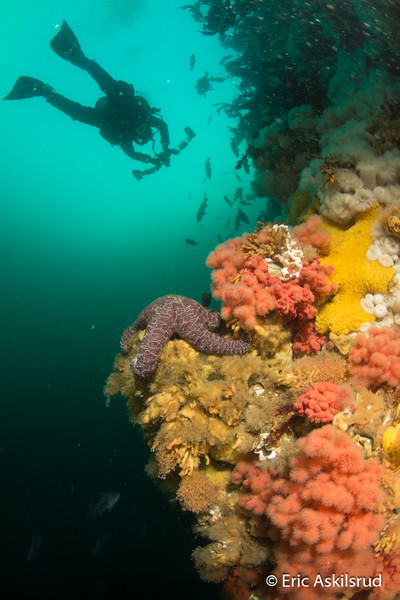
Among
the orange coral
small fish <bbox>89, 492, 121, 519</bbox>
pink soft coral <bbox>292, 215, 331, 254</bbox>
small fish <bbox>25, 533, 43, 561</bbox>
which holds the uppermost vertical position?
pink soft coral <bbox>292, 215, 331, 254</bbox>

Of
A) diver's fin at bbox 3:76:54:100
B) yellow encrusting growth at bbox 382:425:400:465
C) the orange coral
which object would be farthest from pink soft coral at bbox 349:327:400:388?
diver's fin at bbox 3:76:54:100

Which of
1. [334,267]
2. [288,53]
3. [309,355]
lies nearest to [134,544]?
[309,355]

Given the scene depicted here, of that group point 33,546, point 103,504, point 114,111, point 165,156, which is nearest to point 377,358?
point 165,156

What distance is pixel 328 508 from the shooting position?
312 cm

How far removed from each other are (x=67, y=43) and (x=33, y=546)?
68.7 ft

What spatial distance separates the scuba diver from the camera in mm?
10992

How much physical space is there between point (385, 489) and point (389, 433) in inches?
22.7

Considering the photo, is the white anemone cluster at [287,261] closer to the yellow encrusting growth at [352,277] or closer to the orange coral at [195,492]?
the yellow encrusting growth at [352,277]

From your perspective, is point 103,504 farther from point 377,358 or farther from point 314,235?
point 314,235

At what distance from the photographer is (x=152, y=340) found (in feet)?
14.9

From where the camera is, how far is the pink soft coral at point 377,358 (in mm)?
3678

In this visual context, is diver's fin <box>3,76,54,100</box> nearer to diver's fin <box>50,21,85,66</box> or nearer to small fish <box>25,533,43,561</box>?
diver's fin <box>50,21,85,66</box>

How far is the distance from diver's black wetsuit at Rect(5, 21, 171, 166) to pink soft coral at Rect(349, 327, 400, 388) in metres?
11.3

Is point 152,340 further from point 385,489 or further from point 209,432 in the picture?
point 385,489
